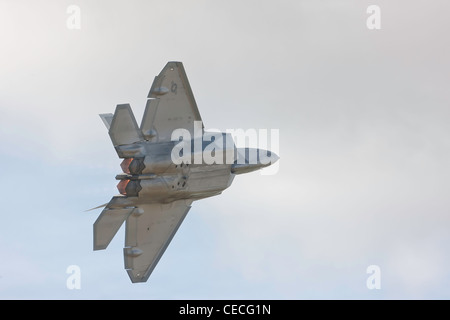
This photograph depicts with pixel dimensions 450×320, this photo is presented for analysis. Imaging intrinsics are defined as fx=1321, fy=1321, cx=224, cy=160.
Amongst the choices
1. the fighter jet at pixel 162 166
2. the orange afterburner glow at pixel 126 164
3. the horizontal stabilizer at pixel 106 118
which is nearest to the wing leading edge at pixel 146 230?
the fighter jet at pixel 162 166

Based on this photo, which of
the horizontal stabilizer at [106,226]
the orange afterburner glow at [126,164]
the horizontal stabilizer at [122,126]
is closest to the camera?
the horizontal stabilizer at [122,126]

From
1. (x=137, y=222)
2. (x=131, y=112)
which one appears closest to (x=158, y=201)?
(x=137, y=222)

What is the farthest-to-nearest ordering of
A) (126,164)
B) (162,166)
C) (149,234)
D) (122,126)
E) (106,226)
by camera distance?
(149,234) < (106,226) < (162,166) < (126,164) < (122,126)

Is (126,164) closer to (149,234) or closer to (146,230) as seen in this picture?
(146,230)

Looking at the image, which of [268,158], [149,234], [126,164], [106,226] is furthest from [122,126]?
[268,158]

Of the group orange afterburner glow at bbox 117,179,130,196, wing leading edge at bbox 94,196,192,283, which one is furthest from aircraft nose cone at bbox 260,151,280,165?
orange afterburner glow at bbox 117,179,130,196

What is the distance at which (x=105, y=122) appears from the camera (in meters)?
53.2

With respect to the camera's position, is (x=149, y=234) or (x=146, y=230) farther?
(x=149, y=234)

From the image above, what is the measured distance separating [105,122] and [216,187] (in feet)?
17.0

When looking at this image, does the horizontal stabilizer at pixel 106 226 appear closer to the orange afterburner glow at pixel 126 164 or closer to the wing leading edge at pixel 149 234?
the wing leading edge at pixel 149 234

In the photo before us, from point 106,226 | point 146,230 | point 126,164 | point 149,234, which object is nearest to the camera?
point 126,164

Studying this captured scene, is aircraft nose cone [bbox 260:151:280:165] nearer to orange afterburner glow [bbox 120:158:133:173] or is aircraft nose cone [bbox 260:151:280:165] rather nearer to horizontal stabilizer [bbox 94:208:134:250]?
orange afterburner glow [bbox 120:158:133:173]

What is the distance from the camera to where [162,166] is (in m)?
50.1

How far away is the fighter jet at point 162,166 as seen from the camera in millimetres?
49812
